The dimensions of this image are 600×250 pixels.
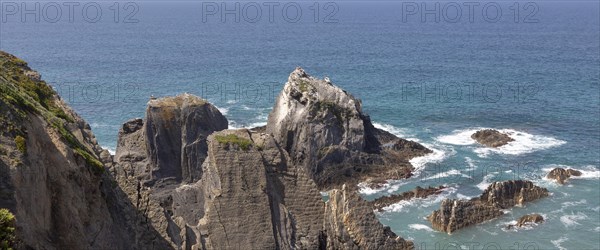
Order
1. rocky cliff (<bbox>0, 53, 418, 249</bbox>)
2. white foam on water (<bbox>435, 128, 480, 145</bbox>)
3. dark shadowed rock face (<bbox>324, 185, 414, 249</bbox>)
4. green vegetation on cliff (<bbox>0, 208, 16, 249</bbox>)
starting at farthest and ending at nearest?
white foam on water (<bbox>435, 128, 480, 145</bbox>) → dark shadowed rock face (<bbox>324, 185, 414, 249</bbox>) → rocky cliff (<bbox>0, 53, 418, 249</bbox>) → green vegetation on cliff (<bbox>0, 208, 16, 249</bbox>)

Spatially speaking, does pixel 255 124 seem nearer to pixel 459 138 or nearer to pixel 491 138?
pixel 459 138

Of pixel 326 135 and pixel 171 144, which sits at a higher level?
pixel 171 144

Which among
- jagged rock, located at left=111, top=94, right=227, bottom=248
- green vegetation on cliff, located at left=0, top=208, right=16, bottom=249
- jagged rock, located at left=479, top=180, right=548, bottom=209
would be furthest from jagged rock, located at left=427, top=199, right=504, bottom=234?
green vegetation on cliff, located at left=0, top=208, right=16, bottom=249

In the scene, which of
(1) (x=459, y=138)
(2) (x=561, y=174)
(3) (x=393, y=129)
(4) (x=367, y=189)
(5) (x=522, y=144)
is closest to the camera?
(4) (x=367, y=189)

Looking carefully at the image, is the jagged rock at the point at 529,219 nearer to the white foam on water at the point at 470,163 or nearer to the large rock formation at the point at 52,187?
the white foam on water at the point at 470,163

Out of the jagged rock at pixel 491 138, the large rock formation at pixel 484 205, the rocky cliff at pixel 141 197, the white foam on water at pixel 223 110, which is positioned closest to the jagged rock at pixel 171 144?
the large rock formation at pixel 484 205

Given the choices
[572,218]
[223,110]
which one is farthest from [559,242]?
[223,110]

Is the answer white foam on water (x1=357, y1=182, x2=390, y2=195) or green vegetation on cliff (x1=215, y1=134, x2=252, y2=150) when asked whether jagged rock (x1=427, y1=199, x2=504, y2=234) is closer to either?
white foam on water (x1=357, y1=182, x2=390, y2=195)
